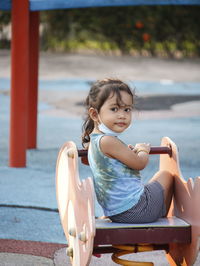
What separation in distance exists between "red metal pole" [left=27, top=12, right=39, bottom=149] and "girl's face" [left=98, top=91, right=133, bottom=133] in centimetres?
439

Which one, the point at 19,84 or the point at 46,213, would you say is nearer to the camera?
the point at 46,213

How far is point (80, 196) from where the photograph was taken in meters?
3.83

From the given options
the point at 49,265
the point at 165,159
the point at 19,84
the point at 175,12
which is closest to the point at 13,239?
the point at 49,265

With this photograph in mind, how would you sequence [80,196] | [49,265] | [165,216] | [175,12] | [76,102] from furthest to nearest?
[175,12]
[76,102]
[49,265]
[165,216]
[80,196]

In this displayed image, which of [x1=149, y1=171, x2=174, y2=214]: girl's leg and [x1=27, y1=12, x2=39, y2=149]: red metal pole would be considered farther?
[x1=27, y1=12, x2=39, y2=149]: red metal pole

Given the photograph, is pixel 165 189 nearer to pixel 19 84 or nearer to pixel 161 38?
pixel 19 84

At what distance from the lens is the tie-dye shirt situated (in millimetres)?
3906

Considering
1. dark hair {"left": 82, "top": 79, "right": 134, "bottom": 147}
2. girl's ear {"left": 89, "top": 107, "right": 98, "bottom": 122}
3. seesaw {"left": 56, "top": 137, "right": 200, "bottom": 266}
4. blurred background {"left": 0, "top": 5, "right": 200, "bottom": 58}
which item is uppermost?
blurred background {"left": 0, "top": 5, "right": 200, "bottom": 58}

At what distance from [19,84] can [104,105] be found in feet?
11.5

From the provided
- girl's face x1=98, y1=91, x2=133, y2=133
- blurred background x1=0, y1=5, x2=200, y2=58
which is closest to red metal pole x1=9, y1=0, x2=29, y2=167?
girl's face x1=98, y1=91, x2=133, y2=133

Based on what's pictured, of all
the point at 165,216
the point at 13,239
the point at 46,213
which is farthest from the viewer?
the point at 46,213

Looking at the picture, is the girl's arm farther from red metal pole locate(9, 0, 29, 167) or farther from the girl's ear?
red metal pole locate(9, 0, 29, 167)

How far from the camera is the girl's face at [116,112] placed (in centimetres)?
393

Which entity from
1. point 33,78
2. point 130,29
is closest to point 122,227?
point 33,78
